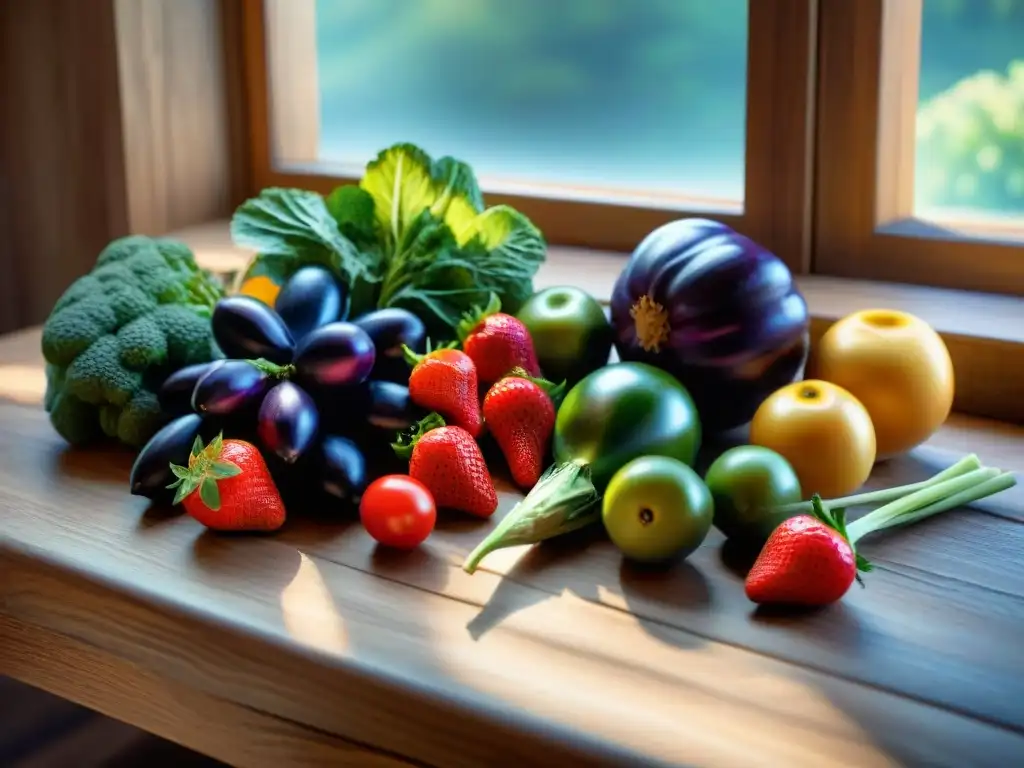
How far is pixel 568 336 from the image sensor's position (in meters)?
1.10

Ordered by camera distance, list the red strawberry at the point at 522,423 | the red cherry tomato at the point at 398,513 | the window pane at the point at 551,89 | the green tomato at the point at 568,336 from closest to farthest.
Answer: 1. the red cherry tomato at the point at 398,513
2. the red strawberry at the point at 522,423
3. the green tomato at the point at 568,336
4. the window pane at the point at 551,89

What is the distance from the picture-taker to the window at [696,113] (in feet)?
4.06

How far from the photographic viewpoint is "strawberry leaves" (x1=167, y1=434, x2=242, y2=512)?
891mm

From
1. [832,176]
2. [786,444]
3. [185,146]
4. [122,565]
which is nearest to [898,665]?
[786,444]

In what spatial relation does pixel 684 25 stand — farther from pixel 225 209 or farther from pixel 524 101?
pixel 225 209

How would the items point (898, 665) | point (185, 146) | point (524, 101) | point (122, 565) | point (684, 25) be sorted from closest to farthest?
point (898, 665), point (122, 565), point (684, 25), point (524, 101), point (185, 146)

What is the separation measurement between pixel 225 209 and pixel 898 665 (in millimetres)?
1263

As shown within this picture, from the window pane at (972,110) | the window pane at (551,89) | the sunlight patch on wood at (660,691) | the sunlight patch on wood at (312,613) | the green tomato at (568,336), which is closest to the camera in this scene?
the sunlight patch on wood at (660,691)

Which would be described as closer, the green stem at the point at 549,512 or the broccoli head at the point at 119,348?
the green stem at the point at 549,512

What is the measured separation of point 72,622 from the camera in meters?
0.89

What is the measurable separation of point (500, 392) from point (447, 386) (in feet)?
0.14

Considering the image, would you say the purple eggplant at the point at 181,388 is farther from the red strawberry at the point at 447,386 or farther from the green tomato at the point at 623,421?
the green tomato at the point at 623,421

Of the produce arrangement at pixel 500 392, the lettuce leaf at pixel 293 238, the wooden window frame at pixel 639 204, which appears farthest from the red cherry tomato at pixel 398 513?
the wooden window frame at pixel 639 204

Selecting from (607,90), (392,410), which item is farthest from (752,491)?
(607,90)
